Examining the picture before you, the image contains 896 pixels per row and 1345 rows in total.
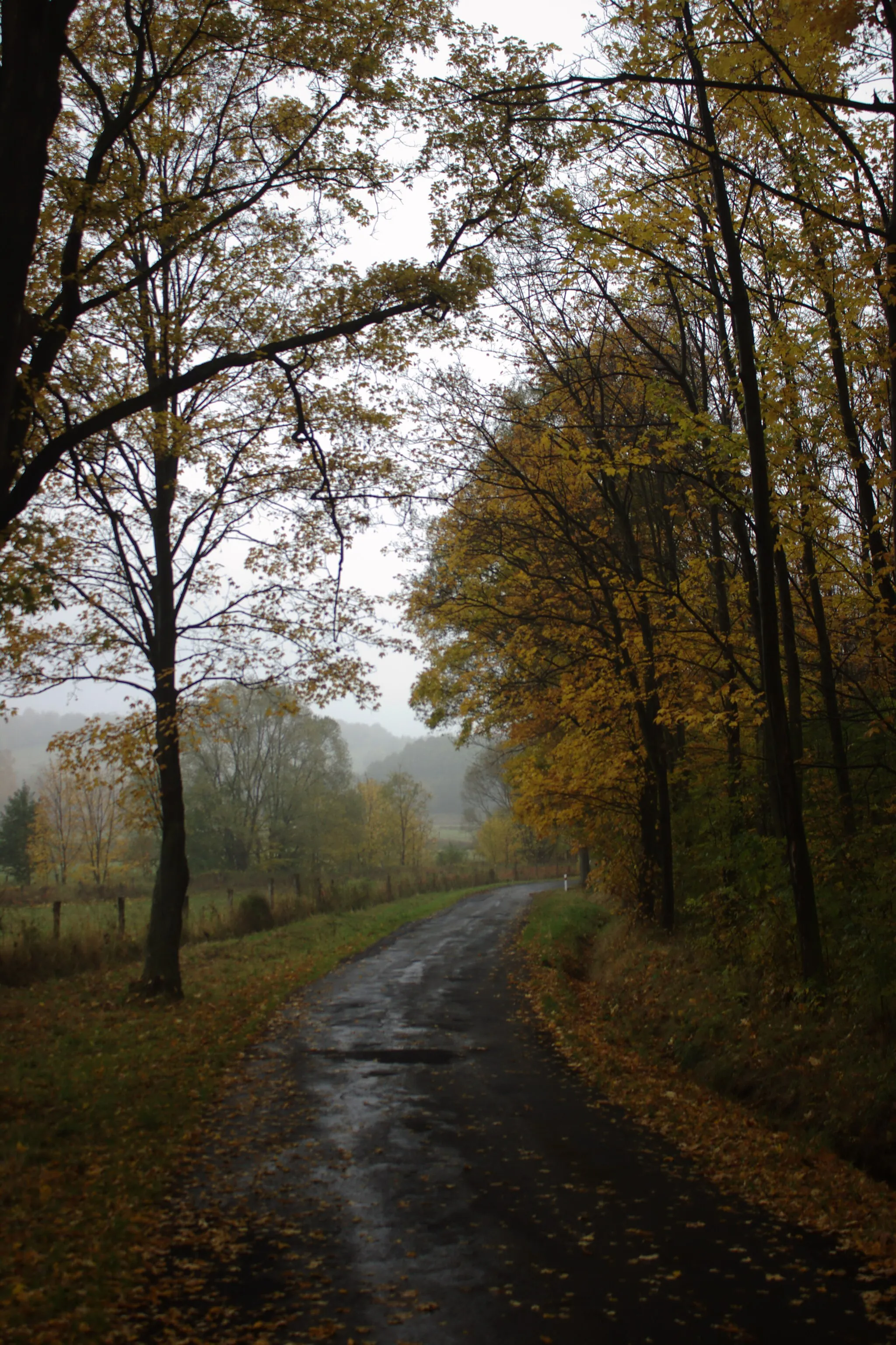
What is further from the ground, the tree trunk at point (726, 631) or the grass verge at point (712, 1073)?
the tree trunk at point (726, 631)

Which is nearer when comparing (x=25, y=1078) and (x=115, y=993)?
(x=25, y=1078)

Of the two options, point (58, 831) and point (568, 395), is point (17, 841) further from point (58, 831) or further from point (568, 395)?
point (568, 395)

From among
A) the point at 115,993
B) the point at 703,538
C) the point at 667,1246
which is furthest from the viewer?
the point at 703,538

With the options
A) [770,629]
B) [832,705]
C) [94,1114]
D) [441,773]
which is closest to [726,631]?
[832,705]

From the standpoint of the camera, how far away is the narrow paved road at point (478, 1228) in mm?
4297

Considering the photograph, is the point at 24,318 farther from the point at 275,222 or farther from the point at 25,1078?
the point at 25,1078


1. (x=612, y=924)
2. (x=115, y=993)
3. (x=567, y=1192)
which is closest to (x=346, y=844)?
(x=612, y=924)

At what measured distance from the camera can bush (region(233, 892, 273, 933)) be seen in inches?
900

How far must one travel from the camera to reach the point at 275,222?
10.6 meters

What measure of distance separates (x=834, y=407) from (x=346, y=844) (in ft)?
146

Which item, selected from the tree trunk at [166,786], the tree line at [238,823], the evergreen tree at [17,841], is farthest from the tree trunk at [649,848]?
the evergreen tree at [17,841]

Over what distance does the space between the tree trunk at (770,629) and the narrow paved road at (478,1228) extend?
278 centimetres

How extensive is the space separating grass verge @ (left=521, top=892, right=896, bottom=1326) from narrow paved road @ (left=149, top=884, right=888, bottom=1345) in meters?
0.26

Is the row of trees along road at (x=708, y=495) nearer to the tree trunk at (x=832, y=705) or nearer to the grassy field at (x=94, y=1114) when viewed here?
the tree trunk at (x=832, y=705)
